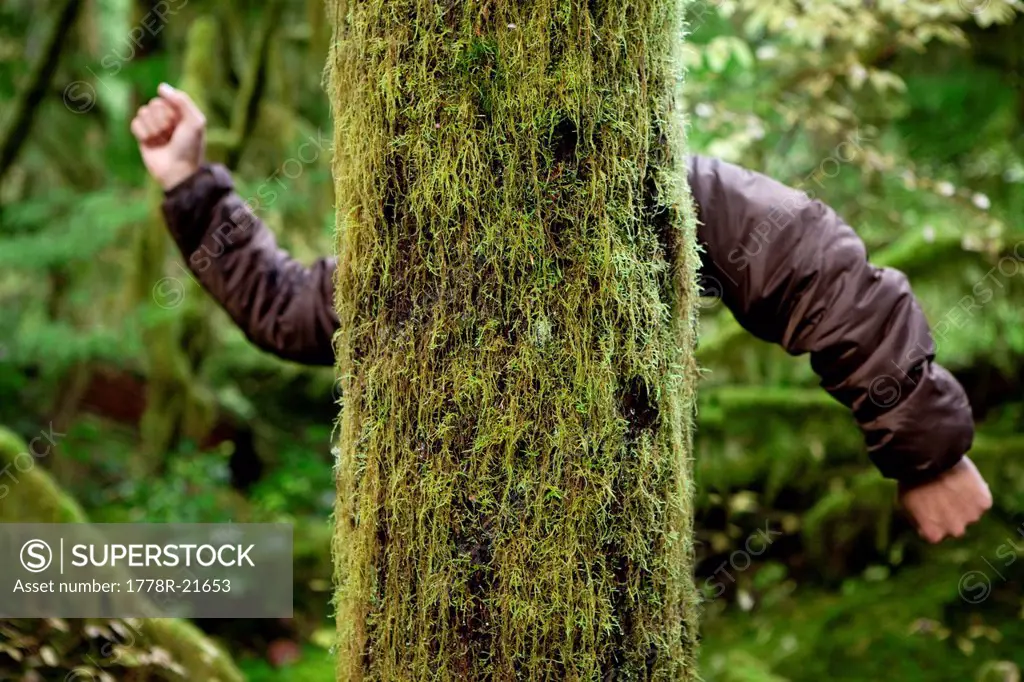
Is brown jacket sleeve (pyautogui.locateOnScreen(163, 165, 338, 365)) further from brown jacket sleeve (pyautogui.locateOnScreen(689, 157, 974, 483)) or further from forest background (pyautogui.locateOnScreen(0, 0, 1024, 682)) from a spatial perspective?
forest background (pyautogui.locateOnScreen(0, 0, 1024, 682))

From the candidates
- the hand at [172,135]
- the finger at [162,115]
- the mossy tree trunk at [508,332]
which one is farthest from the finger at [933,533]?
the finger at [162,115]

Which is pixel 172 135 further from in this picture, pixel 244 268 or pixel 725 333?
pixel 725 333

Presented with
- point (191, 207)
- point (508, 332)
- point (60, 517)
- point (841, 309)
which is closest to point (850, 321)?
point (841, 309)

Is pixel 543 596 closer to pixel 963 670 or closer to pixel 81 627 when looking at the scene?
pixel 81 627

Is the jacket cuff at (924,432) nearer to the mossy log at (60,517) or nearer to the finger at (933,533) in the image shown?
the finger at (933,533)

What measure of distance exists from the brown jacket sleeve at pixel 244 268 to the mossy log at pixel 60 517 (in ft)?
5.42

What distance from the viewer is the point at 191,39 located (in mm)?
5727

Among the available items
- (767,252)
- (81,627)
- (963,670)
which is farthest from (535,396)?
(963,670)

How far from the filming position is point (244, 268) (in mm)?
2250

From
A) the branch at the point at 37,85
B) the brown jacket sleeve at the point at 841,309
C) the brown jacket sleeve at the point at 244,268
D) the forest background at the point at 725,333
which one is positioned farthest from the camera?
the branch at the point at 37,85

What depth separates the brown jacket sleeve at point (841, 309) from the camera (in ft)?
5.95

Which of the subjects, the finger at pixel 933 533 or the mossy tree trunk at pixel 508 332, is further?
the finger at pixel 933 533

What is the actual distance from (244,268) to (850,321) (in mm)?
1481

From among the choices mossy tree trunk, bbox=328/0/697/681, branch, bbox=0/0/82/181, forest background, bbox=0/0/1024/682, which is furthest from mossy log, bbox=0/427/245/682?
branch, bbox=0/0/82/181
